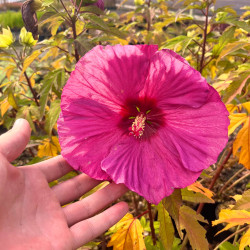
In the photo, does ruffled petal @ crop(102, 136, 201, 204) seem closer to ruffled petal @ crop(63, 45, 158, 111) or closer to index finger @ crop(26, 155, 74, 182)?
ruffled petal @ crop(63, 45, 158, 111)

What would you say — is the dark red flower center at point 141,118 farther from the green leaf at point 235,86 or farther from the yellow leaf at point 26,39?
the yellow leaf at point 26,39

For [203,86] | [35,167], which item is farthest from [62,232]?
[203,86]

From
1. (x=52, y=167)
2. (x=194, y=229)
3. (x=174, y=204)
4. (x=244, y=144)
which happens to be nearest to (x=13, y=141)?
(x=52, y=167)

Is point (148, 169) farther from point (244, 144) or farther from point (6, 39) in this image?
point (6, 39)

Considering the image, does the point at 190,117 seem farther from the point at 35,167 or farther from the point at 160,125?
the point at 35,167

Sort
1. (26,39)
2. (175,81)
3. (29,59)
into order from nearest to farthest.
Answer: (175,81), (29,59), (26,39)
